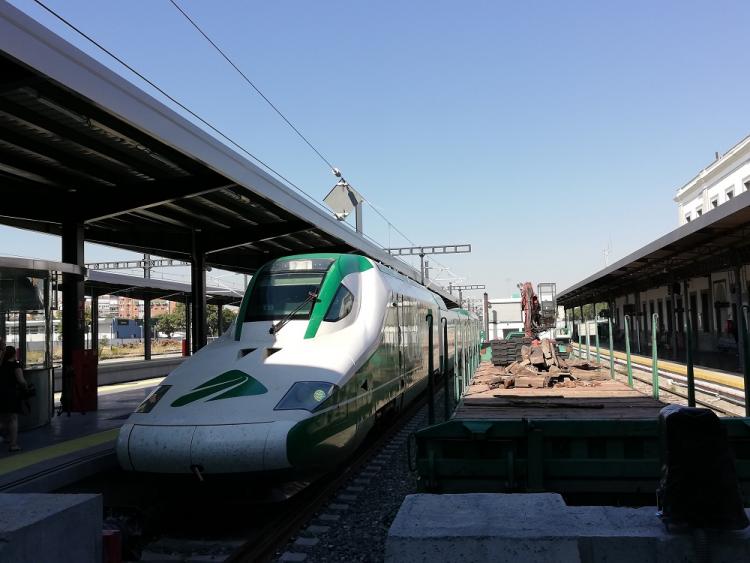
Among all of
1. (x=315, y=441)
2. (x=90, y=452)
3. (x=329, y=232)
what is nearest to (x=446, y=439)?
(x=315, y=441)

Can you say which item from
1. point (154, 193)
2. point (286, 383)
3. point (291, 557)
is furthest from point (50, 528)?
point (154, 193)

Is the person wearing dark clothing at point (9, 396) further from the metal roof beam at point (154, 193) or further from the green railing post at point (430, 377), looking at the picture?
the green railing post at point (430, 377)

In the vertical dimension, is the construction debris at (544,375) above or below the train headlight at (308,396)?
below

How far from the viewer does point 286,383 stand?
21.2ft

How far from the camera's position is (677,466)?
273 centimetres

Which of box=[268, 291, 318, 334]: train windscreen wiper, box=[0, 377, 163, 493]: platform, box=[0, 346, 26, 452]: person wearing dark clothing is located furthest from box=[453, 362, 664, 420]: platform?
box=[0, 346, 26, 452]: person wearing dark clothing

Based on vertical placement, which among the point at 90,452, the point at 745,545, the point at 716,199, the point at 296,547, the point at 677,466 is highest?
the point at 716,199

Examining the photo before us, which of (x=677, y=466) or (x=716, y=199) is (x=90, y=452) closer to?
(x=677, y=466)

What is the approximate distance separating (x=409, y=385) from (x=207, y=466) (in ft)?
20.5

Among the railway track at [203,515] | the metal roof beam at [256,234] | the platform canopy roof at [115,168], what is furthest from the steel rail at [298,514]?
the metal roof beam at [256,234]

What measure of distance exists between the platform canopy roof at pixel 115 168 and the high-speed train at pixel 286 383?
2483mm

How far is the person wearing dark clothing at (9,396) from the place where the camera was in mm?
8109

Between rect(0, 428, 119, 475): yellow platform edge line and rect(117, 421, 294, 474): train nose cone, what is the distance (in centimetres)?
205

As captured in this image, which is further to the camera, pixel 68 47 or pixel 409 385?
pixel 409 385
